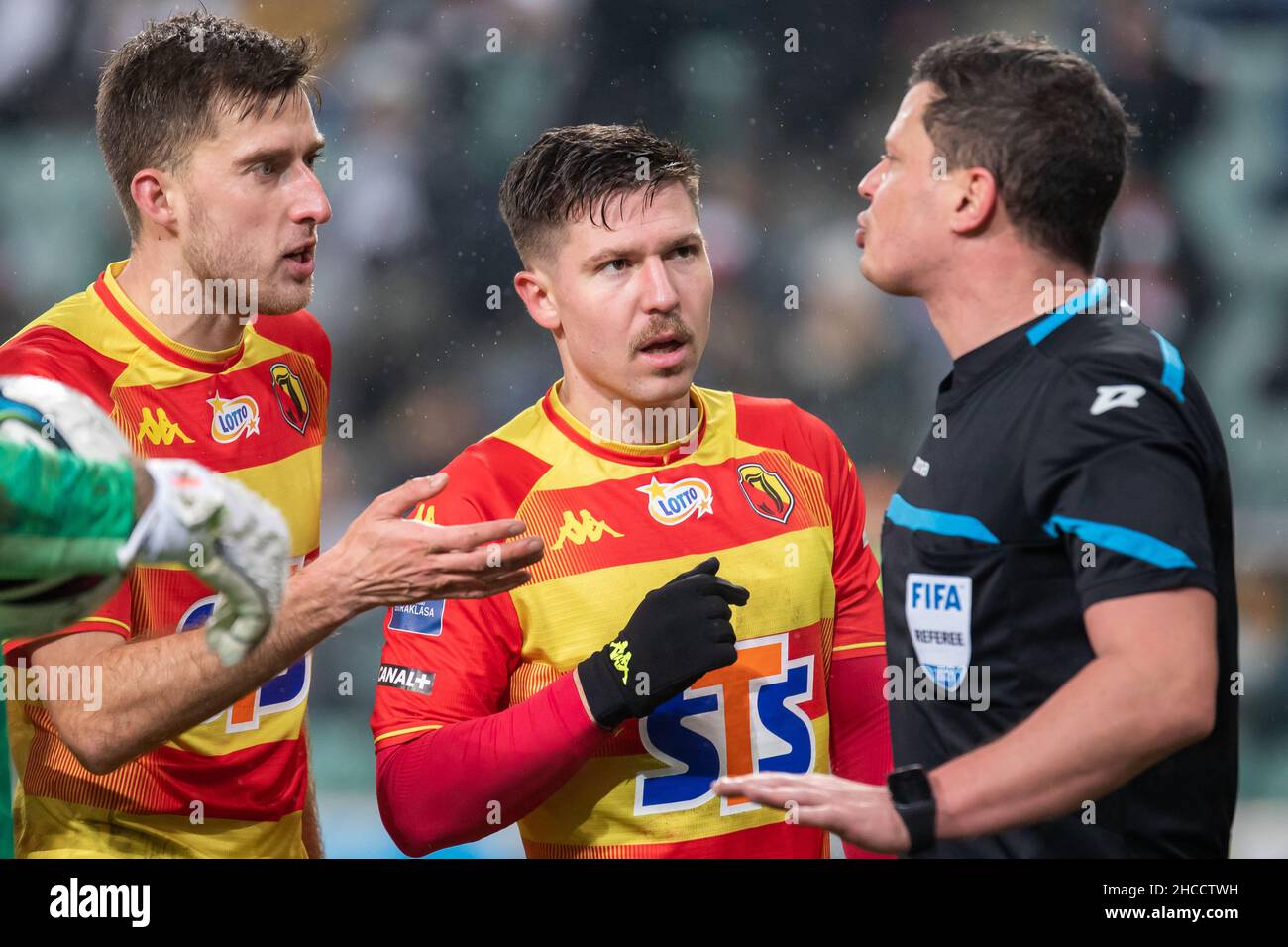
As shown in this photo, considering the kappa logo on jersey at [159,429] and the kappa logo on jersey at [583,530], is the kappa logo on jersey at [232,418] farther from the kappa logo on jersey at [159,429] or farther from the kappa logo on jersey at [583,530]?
the kappa logo on jersey at [583,530]

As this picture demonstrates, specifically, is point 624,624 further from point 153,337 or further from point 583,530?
point 153,337

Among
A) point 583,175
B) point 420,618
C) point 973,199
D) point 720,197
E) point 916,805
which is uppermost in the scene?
point 720,197

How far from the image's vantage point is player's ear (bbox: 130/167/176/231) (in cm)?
314

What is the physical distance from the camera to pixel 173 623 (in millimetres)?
2939

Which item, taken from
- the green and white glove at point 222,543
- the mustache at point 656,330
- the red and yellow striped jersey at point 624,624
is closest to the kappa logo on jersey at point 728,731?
the red and yellow striped jersey at point 624,624

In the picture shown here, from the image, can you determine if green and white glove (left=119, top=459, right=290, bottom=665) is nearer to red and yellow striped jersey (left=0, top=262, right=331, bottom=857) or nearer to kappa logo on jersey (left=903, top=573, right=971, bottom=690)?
red and yellow striped jersey (left=0, top=262, right=331, bottom=857)

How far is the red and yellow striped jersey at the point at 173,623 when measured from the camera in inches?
115

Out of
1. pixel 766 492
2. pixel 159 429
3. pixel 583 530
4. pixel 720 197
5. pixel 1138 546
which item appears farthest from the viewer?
pixel 720 197

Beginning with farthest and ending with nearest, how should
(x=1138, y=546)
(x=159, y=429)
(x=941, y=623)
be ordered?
(x=159, y=429), (x=941, y=623), (x=1138, y=546)

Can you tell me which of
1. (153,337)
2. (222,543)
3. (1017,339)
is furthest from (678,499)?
(153,337)

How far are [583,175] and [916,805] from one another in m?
1.47

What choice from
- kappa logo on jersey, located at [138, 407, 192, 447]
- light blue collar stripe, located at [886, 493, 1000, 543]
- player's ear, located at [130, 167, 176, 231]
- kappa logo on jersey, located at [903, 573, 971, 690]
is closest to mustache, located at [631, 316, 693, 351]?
light blue collar stripe, located at [886, 493, 1000, 543]

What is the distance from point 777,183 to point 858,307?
0.64 m

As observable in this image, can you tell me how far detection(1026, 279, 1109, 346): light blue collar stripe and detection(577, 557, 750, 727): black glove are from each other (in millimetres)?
685
